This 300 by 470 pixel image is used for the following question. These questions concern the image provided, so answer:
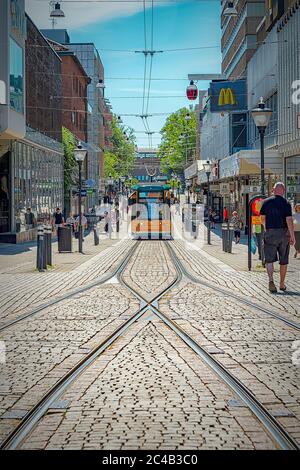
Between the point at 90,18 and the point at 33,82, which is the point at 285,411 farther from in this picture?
the point at 33,82

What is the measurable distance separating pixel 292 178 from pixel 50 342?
99.2ft

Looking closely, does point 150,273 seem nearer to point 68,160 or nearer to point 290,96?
point 290,96

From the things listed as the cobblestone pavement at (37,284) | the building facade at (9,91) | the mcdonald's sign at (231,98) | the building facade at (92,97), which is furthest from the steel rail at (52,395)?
the building facade at (92,97)

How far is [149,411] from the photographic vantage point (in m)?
6.45

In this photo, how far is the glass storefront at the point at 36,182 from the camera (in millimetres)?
40156

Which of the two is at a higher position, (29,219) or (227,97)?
(227,97)

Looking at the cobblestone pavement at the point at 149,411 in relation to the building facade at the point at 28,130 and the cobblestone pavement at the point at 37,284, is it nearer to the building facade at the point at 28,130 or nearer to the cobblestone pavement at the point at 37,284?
the cobblestone pavement at the point at 37,284

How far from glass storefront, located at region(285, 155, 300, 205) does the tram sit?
646 cm

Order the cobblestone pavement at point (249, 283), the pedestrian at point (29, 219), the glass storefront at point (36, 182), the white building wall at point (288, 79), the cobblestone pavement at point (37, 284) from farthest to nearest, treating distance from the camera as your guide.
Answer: the pedestrian at point (29, 219)
the glass storefront at point (36, 182)
the white building wall at point (288, 79)
the cobblestone pavement at point (37, 284)
the cobblestone pavement at point (249, 283)

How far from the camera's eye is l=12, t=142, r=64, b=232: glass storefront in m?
40.2

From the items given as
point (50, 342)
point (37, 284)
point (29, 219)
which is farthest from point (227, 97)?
point (50, 342)

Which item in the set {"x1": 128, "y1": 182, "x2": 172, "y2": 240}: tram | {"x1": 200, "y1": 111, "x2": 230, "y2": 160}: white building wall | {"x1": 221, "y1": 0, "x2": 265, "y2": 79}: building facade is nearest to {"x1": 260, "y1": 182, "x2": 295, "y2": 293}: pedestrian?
{"x1": 128, "y1": 182, "x2": 172, "y2": 240}: tram

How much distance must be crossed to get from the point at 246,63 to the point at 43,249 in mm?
40517

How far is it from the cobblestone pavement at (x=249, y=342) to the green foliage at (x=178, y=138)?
10873cm
